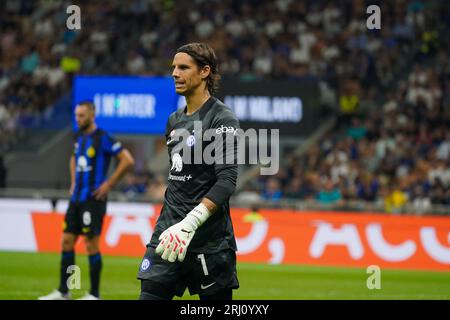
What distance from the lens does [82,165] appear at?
37.4ft

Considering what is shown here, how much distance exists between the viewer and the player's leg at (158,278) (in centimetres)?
613

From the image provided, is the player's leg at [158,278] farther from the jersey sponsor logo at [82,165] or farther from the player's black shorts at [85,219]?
the jersey sponsor logo at [82,165]

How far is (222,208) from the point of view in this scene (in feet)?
20.7

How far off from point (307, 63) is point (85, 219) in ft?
50.1

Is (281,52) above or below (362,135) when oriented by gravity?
above

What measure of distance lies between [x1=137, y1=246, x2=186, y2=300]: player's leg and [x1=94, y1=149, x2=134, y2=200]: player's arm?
5.09m

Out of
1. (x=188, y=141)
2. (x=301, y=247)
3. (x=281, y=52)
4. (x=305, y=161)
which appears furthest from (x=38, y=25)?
(x=188, y=141)

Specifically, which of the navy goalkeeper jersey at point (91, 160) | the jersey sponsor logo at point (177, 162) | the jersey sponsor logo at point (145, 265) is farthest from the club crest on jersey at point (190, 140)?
the navy goalkeeper jersey at point (91, 160)

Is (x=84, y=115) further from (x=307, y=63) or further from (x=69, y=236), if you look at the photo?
(x=307, y=63)

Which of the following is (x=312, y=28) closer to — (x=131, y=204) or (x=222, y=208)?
(x=131, y=204)

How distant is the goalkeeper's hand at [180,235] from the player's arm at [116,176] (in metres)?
5.29

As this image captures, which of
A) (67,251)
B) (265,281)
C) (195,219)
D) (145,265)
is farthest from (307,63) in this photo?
(195,219)

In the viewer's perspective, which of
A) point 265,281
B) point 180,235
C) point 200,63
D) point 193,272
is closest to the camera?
point 180,235
